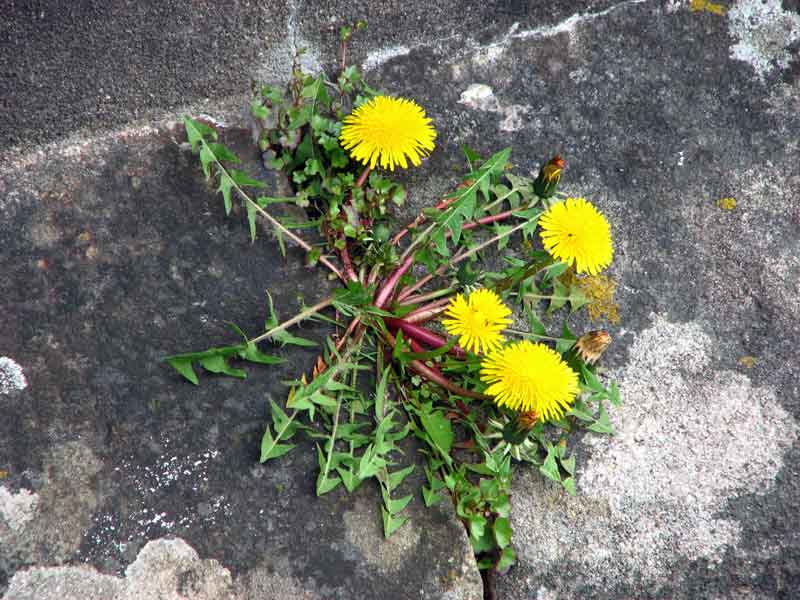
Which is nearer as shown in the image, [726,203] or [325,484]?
[325,484]

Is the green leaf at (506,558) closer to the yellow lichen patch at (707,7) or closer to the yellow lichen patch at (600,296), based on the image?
the yellow lichen patch at (600,296)

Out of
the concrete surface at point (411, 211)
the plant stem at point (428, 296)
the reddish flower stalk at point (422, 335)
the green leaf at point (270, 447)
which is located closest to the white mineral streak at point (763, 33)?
the concrete surface at point (411, 211)

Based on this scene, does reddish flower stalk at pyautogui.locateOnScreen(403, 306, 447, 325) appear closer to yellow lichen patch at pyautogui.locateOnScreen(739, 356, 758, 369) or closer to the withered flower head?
the withered flower head

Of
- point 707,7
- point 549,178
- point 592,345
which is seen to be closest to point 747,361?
point 592,345

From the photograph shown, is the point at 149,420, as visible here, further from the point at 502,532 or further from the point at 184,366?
the point at 502,532

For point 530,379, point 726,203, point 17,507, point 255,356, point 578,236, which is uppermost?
point 726,203

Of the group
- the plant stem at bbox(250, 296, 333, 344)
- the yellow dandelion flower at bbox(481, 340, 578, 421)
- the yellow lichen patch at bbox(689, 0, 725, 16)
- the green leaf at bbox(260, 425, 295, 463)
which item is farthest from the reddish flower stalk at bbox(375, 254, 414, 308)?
the yellow lichen patch at bbox(689, 0, 725, 16)
